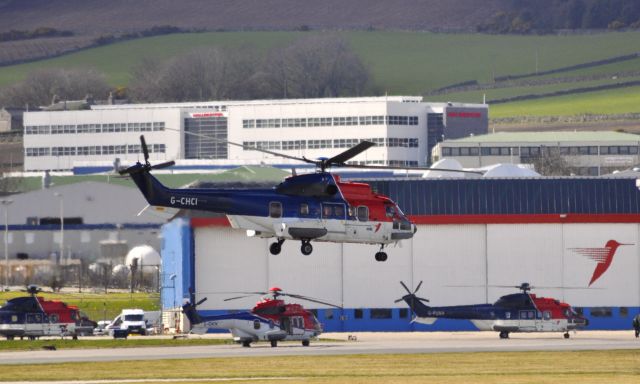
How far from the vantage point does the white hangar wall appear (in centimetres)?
11225

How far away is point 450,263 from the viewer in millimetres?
112938

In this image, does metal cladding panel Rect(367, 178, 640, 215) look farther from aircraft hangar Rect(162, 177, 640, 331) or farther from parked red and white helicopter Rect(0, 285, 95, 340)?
parked red and white helicopter Rect(0, 285, 95, 340)

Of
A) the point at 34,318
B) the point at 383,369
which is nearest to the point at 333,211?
the point at 383,369

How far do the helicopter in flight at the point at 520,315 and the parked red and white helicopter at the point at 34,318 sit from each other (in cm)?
1926

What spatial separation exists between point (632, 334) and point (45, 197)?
86238 mm

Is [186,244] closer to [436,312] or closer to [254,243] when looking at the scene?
[254,243]

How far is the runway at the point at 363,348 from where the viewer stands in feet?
283

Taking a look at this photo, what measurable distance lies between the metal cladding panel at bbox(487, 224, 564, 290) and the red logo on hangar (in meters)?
1.59

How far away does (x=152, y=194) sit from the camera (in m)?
74.4

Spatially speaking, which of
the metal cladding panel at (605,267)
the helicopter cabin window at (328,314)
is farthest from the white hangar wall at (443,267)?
the helicopter cabin window at (328,314)

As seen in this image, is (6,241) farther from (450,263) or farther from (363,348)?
(363,348)

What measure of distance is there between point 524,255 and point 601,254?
4535 mm

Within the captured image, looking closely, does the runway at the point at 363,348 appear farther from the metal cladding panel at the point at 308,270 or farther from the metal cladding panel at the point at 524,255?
the metal cladding panel at the point at 308,270

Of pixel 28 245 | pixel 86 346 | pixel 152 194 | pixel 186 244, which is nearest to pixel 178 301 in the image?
pixel 186 244
